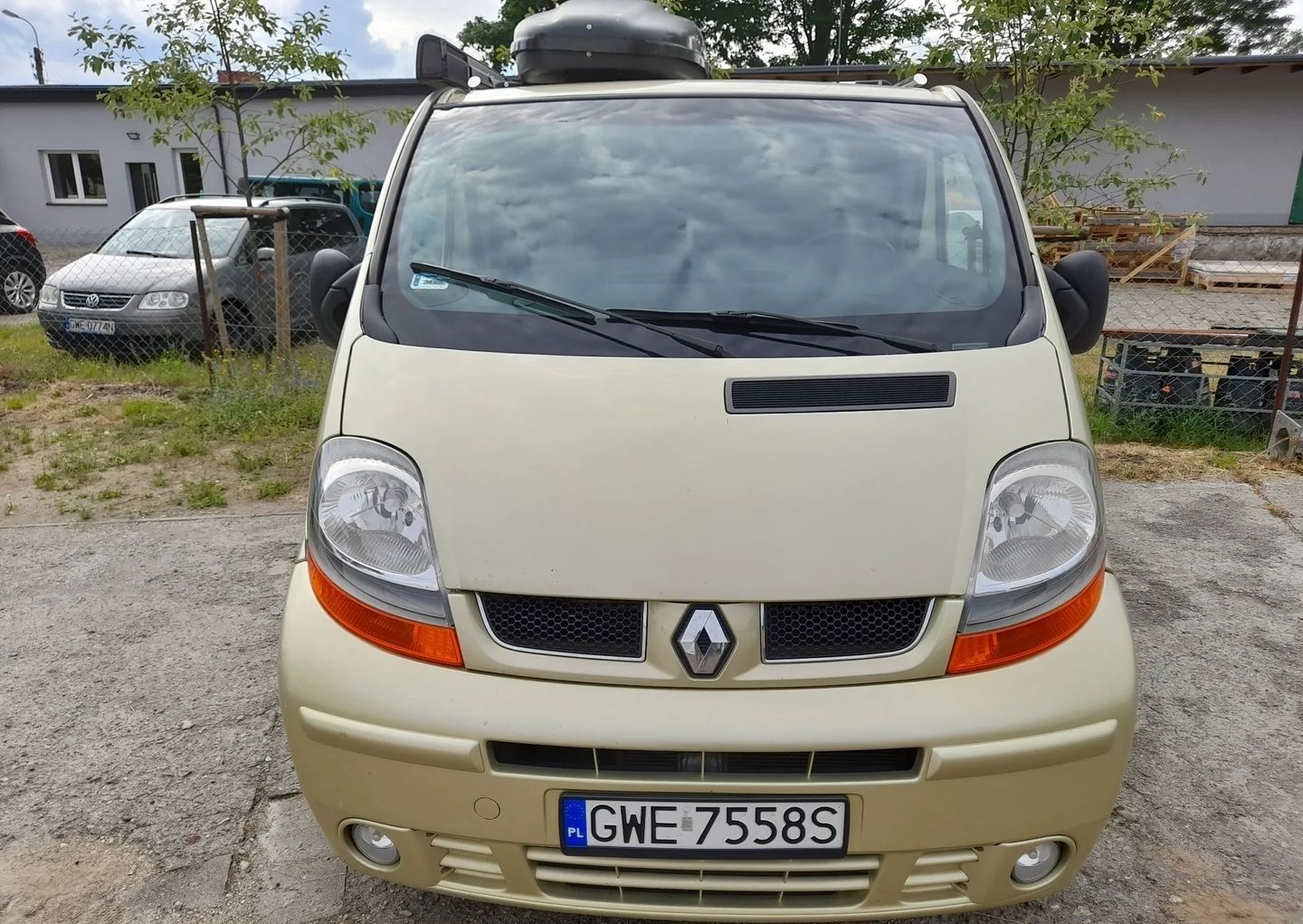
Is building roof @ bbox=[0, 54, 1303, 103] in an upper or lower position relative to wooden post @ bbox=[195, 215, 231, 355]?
upper

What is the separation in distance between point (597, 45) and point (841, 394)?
71.8 inches

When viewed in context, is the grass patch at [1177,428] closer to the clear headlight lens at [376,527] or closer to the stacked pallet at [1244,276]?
the clear headlight lens at [376,527]

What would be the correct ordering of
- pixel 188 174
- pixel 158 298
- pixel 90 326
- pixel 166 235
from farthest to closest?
pixel 188 174, pixel 166 235, pixel 90 326, pixel 158 298

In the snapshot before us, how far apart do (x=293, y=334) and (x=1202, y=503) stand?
294 inches

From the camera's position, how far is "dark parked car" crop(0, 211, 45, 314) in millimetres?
12031

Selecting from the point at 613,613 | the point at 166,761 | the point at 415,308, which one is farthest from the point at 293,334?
the point at 613,613

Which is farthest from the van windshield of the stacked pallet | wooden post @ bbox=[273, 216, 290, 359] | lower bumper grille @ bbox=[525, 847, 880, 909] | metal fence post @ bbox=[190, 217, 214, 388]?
the stacked pallet

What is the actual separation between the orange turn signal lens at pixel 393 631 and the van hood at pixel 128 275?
7500 mm

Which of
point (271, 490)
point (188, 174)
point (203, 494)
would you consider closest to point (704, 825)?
Answer: point (271, 490)

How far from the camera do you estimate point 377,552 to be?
6.33 ft

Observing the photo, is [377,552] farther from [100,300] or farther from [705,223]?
[100,300]

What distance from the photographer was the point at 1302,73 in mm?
18281

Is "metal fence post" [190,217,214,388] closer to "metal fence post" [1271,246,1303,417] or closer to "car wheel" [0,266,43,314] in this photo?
"car wheel" [0,266,43,314]

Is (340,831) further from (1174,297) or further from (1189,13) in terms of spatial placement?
(1189,13)
